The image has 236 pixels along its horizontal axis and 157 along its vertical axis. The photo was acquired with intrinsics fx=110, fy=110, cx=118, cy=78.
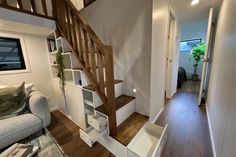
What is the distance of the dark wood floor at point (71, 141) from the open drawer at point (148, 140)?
0.35 metres

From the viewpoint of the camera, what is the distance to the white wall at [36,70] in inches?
88.2

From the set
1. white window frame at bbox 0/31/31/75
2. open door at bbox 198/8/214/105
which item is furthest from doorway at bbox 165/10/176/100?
white window frame at bbox 0/31/31/75

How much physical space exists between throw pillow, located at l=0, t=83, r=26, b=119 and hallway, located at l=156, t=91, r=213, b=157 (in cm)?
216

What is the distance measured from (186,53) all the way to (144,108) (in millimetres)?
4906

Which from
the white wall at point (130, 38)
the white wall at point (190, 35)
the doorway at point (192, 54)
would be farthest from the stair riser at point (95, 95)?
the white wall at point (190, 35)

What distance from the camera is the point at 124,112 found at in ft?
5.63

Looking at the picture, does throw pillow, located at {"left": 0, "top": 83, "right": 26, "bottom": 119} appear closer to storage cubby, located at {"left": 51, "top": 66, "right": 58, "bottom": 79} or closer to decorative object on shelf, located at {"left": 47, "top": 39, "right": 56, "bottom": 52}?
storage cubby, located at {"left": 51, "top": 66, "right": 58, "bottom": 79}

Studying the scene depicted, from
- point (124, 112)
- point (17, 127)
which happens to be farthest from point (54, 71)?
point (124, 112)

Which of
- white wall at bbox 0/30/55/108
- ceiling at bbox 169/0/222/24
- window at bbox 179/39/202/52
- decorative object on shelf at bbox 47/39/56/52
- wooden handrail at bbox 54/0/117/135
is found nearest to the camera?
wooden handrail at bbox 54/0/117/135

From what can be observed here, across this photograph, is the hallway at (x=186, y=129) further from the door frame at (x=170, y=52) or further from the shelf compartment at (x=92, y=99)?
the shelf compartment at (x=92, y=99)

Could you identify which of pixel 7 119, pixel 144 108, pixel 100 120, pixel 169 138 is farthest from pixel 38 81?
pixel 169 138

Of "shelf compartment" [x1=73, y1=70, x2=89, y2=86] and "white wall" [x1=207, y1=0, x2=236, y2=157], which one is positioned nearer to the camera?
"white wall" [x1=207, y1=0, x2=236, y2=157]

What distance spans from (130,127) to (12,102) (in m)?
1.77

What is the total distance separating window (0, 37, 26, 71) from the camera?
6.85ft
